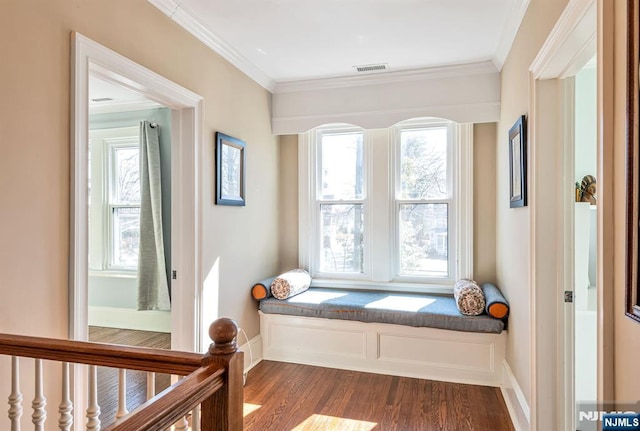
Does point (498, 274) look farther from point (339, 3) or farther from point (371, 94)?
point (339, 3)

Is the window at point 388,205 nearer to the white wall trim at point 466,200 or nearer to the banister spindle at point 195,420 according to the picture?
the white wall trim at point 466,200

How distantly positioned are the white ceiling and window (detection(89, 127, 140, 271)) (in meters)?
2.13

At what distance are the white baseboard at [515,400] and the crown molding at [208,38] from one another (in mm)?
3114

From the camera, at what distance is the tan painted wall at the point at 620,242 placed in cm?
102

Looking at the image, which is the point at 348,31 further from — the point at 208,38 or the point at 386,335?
the point at 386,335

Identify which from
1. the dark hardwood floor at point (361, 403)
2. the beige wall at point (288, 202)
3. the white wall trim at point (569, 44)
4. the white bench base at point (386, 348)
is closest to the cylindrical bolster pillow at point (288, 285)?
the white bench base at point (386, 348)

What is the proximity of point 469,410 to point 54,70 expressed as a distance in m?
3.06

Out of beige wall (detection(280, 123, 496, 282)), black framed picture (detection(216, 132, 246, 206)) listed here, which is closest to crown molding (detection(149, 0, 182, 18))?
black framed picture (detection(216, 132, 246, 206))

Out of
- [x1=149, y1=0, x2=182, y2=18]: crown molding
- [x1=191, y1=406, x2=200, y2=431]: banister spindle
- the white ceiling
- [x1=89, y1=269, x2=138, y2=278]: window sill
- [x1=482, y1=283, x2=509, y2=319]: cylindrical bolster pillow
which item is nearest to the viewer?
[x1=191, y1=406, x2=200, y2=431]: banister spindle

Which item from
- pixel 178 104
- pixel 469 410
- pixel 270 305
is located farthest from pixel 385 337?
pixel 178 104

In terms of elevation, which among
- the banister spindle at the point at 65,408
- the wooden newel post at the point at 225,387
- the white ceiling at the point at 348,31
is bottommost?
the banister spindle at the point at 65,408

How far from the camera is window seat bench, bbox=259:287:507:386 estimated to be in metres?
2.91

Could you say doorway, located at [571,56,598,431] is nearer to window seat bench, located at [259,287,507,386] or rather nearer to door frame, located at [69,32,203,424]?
window seat bench, located at [259,287,507,386]

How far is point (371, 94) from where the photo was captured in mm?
3520
